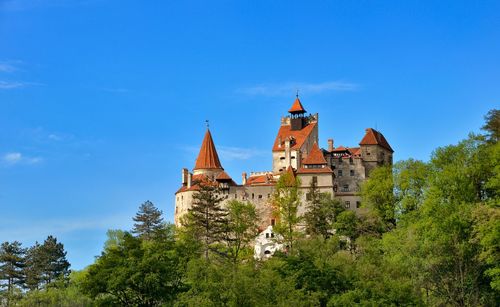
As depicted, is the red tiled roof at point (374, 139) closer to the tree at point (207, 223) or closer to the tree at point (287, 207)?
the tree at point (287, 207)

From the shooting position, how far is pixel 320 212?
273ft

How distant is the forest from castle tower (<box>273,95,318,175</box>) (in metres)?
6.68

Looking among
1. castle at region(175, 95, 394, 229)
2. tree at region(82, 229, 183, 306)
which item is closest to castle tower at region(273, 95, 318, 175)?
castle at region(175, 95, 394, 229)

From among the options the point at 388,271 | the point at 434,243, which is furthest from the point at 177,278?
the point at 434,243

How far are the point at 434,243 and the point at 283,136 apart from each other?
138 ft

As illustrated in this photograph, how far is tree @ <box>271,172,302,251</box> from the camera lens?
80562 millimetres

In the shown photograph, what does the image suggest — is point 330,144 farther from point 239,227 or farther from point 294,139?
point 239,227

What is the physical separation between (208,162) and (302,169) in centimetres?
1477

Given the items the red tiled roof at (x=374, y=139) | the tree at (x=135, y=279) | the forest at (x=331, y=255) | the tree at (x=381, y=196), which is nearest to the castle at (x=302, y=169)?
the red tiled roof at (x=374, y=139)

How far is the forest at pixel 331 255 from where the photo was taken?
51188 mm

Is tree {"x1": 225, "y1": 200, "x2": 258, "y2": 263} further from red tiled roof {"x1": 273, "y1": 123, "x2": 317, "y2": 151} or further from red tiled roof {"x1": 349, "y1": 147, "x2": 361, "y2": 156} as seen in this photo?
red tiled roof {"x1": 349, "y1": 147, "x2": 361, "y2": 156}

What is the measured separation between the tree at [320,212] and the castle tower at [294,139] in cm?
763

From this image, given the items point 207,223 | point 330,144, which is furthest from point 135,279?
point 330,144

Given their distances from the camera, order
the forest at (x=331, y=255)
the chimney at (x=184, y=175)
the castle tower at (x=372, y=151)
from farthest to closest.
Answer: the chimney at (x=184, y=175) < the castle tower at (x=372, y=151) < the forest at (x=331, y=255)
